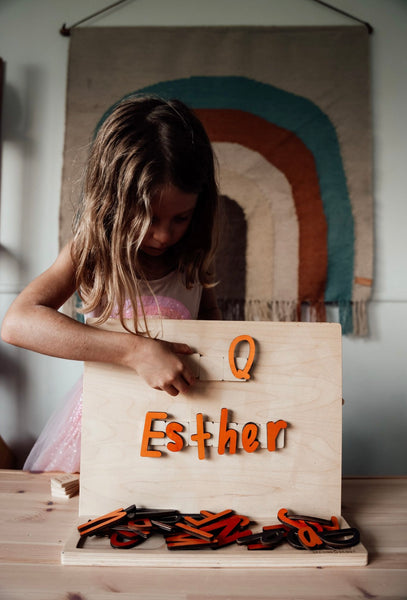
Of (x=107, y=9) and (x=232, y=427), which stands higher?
(x=107, y=9)

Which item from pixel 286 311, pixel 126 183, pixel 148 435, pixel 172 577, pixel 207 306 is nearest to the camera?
pixel 172 577

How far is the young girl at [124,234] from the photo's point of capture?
2.00 ft

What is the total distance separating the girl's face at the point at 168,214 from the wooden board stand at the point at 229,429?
0.22 meters

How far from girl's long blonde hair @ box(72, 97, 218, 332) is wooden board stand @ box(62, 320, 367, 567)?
0.15 m

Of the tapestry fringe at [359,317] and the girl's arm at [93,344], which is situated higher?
the girl's arm at [93,344]

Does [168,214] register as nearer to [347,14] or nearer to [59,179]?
[59,179]

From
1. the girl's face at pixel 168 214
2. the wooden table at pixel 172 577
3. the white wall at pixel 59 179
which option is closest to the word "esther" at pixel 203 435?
the wooden table at pixel 172 577

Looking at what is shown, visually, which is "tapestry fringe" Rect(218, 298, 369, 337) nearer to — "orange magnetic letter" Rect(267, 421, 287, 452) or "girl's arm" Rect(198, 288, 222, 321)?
"girl's arm" Rect(198, 288, 222, 321)

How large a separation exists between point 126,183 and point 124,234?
76 mm

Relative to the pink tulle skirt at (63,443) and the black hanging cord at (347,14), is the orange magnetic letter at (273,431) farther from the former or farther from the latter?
the black hanging cord at (347,14)

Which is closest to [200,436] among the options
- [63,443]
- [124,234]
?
[124,234]

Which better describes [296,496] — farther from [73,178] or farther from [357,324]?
[73,178]

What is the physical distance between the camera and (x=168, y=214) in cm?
76

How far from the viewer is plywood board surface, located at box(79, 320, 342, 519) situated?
0.61 meters
